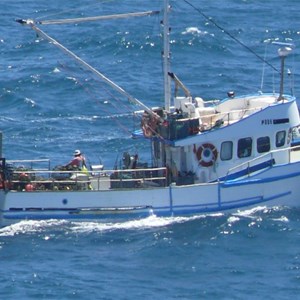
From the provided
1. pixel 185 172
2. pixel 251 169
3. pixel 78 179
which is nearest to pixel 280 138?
pixel 251 169

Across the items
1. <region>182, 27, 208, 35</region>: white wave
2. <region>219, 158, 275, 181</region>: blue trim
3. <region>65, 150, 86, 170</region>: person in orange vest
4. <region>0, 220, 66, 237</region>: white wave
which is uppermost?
<region>182, 27, 208, 35</region>: white wave

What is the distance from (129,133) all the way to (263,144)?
29.9 feet

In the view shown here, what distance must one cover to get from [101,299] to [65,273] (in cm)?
295

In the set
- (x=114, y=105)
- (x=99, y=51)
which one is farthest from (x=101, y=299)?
(x=99, y=51)

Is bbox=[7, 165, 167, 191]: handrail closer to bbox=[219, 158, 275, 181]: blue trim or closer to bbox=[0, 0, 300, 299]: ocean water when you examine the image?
bbox=[0, 0, 300, 299]: ocean water

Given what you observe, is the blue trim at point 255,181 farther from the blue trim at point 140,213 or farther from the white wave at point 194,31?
the white wave at point 194,31

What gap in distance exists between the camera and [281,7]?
105m

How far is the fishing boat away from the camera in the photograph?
6397cm

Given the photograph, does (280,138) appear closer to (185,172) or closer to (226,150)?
(226,150)

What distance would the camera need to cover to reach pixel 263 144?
65438mm

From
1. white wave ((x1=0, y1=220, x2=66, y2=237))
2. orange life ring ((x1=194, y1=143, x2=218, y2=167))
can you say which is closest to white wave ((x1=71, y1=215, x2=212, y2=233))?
white wave ((x1=0, y1=220, x2=66, y2=237))

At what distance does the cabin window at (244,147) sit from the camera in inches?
2569

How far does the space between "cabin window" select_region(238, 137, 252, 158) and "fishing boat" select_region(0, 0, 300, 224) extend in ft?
0.13

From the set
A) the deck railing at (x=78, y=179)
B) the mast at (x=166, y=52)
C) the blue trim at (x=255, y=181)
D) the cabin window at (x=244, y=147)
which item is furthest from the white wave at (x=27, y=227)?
the cabin window at (x=244, y=147)
